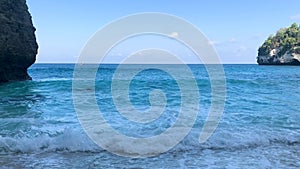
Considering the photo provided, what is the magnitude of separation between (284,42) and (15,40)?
82.3 meters

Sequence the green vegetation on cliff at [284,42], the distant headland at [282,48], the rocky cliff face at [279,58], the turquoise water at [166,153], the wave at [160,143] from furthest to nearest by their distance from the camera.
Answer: the green vegetation on cliff at [284,42], the distant headland at [282,48], the rocky cliff face at [279,58], the wave at [160,143], the turquoise water at [166,153]

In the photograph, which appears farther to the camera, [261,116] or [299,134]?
[261,116]

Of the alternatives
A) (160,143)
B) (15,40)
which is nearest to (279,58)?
(15,40)

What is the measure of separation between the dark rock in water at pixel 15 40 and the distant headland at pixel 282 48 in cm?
7468

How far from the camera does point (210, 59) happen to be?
552cm

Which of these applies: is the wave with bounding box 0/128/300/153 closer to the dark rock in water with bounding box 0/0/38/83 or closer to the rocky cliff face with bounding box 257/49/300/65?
the dark rock in water with bounding box 0/0/38/83

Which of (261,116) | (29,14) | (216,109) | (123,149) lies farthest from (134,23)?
(29,14)

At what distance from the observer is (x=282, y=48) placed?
285ft

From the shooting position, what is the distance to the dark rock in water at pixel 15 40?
21.9m

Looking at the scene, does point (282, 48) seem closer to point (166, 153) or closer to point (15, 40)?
point (15, 40)

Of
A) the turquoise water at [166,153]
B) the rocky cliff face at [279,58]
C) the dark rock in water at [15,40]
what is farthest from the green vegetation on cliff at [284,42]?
the turquoise water at [166,153]

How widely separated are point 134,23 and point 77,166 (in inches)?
104

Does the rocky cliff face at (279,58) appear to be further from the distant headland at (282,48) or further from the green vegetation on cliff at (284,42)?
the green vegetation on cliff at (284,42)

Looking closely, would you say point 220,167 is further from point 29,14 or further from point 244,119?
point 29,14
